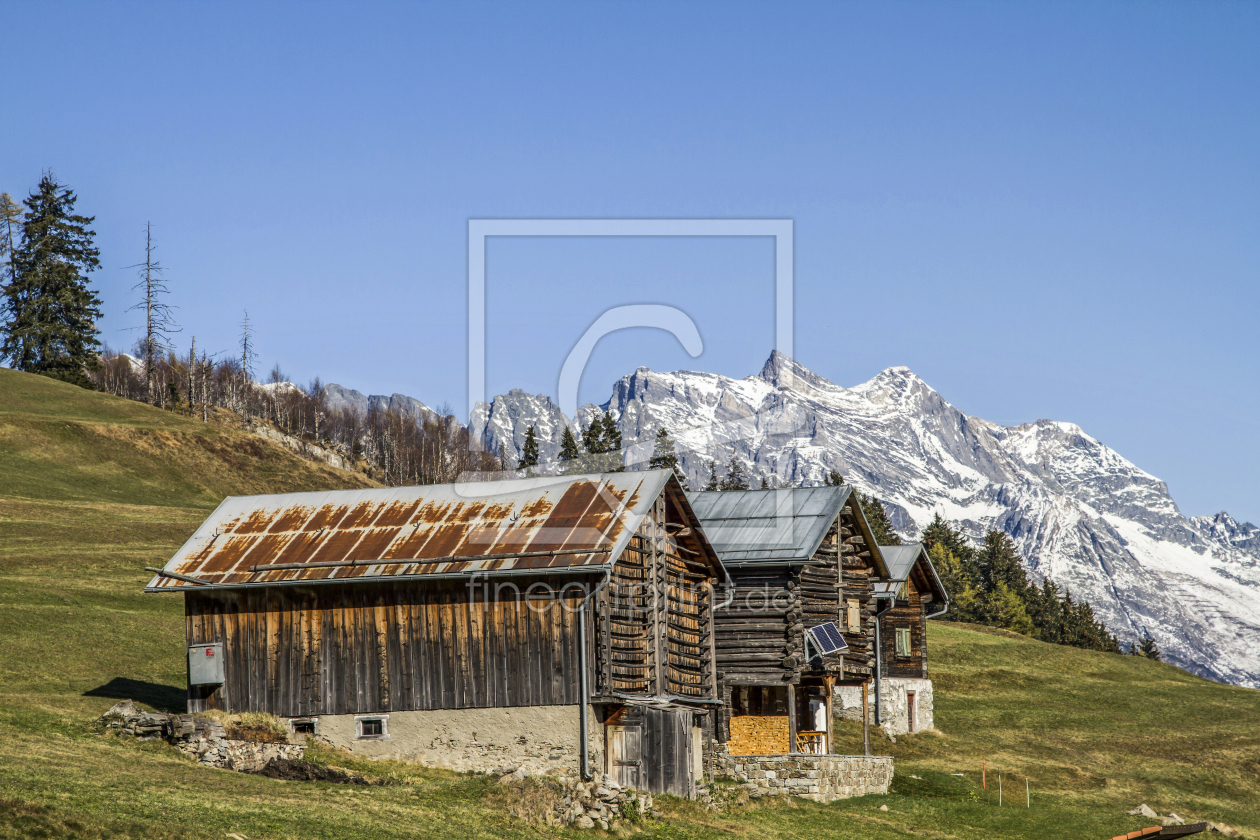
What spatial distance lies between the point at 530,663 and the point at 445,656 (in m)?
2.33

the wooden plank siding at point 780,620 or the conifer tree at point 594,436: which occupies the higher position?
the conifer tree at point 594,436

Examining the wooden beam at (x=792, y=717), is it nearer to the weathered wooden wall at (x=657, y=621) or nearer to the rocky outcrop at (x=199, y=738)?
the weathered wooden wall at (x=657, y=621)

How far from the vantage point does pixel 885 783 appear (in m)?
43.9

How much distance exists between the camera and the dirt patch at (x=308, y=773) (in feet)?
102

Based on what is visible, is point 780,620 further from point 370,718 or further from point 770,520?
point 370,718

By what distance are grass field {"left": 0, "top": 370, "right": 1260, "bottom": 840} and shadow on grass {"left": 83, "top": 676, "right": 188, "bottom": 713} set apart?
0.52ft

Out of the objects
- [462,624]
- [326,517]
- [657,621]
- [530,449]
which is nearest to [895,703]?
[657,621]

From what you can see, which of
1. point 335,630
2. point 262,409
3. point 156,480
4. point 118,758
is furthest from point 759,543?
point 262,409

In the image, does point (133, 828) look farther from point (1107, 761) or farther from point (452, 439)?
point (452, 439)

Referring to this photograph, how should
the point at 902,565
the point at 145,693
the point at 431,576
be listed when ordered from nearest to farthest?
1. the point at 431,576
2. the point at 145,693
3. the point at 902,565

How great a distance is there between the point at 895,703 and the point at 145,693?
1237 inches

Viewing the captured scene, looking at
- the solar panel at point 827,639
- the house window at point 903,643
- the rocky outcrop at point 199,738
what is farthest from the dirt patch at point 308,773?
the house window at point 903,643

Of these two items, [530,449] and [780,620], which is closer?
[780,620]

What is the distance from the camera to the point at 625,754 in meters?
35.4
